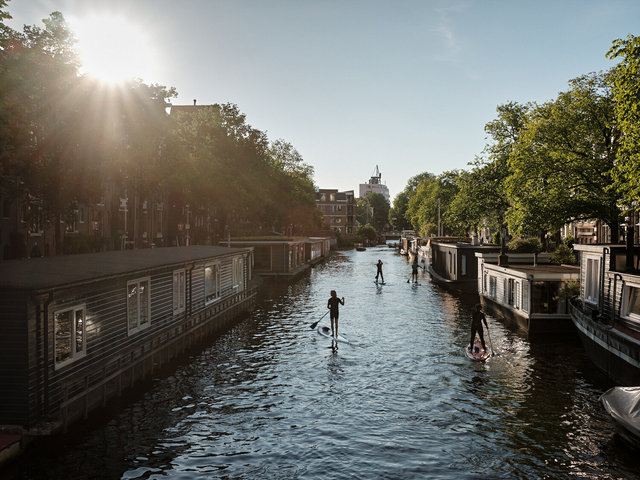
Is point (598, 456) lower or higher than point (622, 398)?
lower

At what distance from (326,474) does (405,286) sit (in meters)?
42.9

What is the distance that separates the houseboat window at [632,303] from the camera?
20.7 metres

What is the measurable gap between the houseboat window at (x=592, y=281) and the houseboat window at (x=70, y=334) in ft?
68.4

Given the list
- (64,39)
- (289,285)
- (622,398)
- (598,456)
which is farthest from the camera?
(289,285)

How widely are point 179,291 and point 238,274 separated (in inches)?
519

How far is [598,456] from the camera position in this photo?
13.4 m

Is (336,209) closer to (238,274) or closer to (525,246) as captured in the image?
(525,246)

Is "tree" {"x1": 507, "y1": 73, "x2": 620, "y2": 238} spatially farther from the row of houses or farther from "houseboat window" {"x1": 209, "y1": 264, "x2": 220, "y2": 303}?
"houseboat window" {"x1": 209, "y1": 264, "x2": 220, "y2": 303}

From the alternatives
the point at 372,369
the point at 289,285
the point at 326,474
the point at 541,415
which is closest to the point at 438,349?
the point at 372,369

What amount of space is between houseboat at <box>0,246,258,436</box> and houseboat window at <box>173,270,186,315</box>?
0.16 ft

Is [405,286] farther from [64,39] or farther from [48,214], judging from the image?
[64,39]

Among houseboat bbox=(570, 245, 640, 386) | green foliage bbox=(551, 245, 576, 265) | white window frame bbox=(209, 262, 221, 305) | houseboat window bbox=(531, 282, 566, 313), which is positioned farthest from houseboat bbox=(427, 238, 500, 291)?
white window frame bbox=(209, 262, 221, 305)

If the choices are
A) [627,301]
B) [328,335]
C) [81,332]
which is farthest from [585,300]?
[81,332]

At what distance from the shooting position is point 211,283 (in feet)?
108
